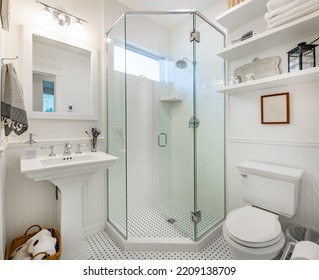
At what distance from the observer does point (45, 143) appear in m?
1.54

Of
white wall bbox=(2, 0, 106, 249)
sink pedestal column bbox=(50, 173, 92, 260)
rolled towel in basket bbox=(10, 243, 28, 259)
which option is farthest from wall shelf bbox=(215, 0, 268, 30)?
rolled towel in basket bbox=(10, 243, 28, 259)

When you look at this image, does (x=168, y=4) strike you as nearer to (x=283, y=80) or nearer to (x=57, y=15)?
(x=57, y=15)

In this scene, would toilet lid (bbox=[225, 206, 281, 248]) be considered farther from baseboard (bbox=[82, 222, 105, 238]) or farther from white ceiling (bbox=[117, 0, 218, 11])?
white ceiling (bbox=[117, 0, 218, 11])

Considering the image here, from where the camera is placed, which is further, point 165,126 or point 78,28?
point 165,126

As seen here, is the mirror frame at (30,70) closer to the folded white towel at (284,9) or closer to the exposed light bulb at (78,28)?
the exposed light bulb at (78,28)

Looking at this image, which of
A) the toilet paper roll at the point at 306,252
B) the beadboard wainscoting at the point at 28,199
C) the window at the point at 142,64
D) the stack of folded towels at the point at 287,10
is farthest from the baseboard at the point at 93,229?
the stack of folded towels at the point at 287,10

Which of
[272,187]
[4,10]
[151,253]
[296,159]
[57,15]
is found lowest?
[151,253]

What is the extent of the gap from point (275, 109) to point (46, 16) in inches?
88.1

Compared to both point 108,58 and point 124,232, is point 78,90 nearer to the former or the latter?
point 108,58

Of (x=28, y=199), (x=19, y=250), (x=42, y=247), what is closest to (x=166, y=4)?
(x=28, y=199)

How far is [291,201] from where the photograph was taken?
134 cm

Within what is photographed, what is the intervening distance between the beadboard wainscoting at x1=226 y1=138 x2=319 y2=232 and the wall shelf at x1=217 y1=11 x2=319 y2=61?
88 cm

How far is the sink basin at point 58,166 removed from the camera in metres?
1.12
